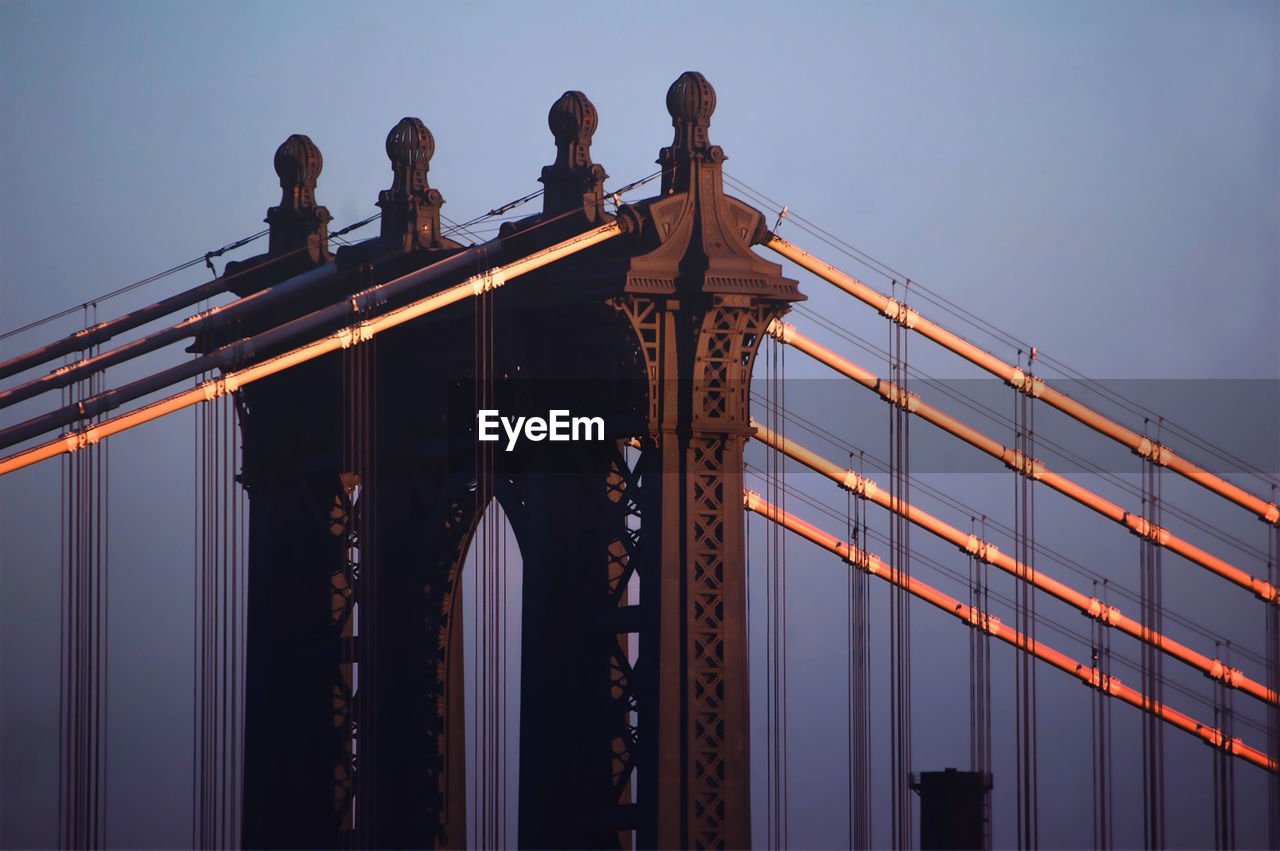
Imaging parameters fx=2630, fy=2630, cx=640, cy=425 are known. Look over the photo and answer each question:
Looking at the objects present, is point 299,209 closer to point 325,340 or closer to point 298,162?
point 298,162

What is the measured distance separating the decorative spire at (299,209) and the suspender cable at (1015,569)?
29.6 feet

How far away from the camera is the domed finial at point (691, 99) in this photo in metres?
39.4

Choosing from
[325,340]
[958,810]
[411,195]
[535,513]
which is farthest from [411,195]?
[958,810]

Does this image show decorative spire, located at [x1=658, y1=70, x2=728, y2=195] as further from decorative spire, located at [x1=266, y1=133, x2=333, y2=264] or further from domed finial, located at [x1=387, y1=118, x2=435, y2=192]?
decorative spire, located at [x1=266, y1=133, x2=333, y2=264]

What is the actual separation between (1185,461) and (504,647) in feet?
39.2

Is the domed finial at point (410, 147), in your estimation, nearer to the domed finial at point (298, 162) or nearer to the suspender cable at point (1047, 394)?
the domed finial at point (298, 162)

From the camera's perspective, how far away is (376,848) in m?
45.1

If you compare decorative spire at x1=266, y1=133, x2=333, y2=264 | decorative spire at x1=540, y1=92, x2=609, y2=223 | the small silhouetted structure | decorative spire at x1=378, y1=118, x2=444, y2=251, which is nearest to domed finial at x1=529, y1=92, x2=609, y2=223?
decorative spire at x1=540, y1=92, x2=609, y2=223

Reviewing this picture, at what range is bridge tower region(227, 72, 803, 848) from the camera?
3850 centimetres

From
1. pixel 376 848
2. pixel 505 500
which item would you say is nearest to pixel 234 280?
pixel 505 500

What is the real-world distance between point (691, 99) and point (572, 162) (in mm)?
2384

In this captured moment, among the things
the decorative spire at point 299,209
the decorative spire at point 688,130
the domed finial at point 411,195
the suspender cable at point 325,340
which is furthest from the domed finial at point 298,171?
the decorative spire at point 688,130

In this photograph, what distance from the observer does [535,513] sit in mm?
40969

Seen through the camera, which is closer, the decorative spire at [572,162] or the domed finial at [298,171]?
the decorative spire at [572,162]
